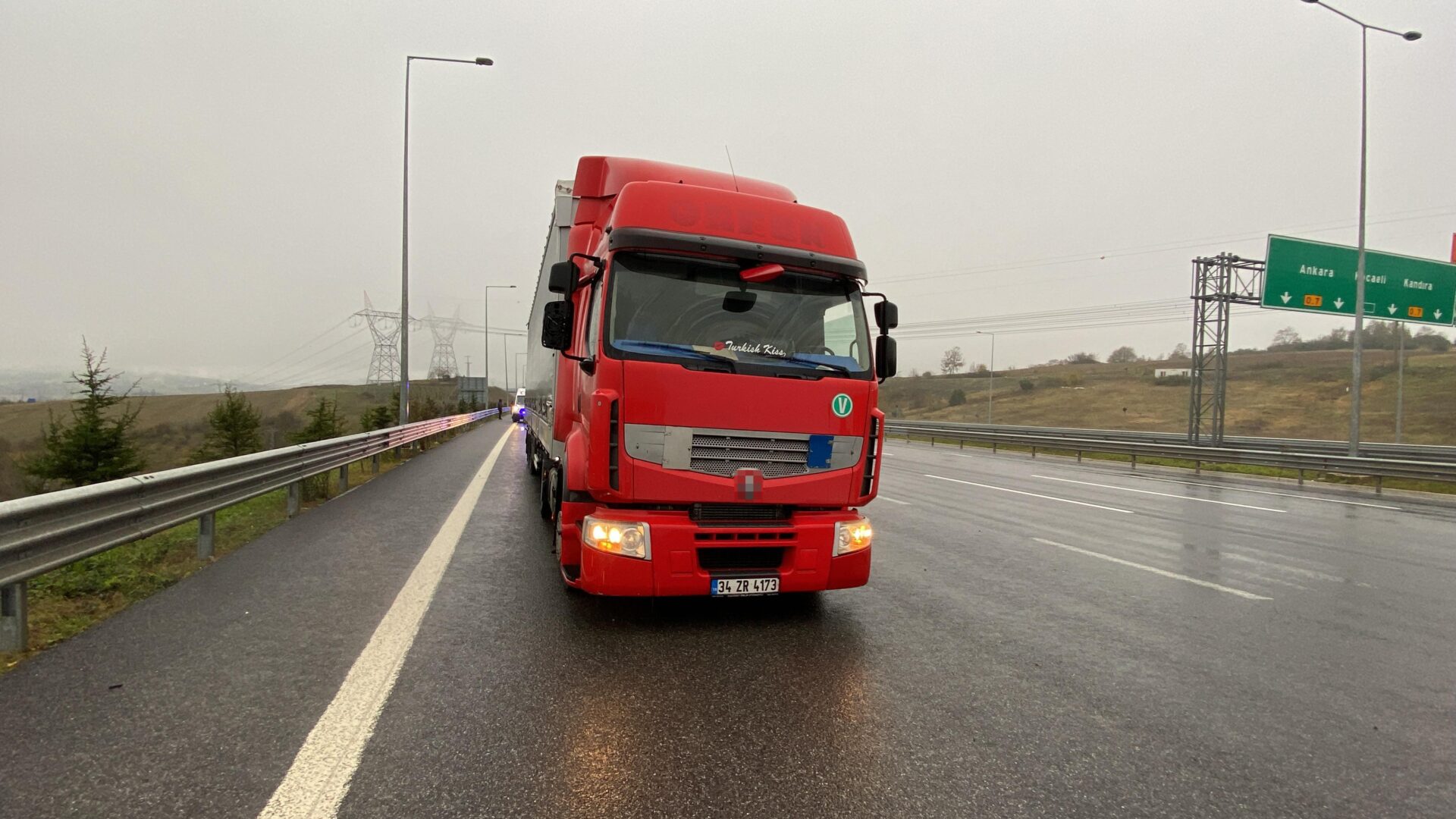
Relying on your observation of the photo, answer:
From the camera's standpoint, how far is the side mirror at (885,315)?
536cm

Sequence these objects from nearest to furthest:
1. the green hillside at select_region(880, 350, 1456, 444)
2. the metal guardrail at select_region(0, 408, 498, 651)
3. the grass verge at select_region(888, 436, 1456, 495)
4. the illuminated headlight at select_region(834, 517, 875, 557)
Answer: the metal guardrail at select_region(0, 408, 498, 651)
the illuminated headlight at select_region(834, 517, 875, 557)
the grass verge at select_region(888, 436, 1456, 495)
the green hillside at select_region(880, 350, 1456, 444)

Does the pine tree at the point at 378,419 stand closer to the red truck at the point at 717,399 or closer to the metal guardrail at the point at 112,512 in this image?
the metal guardrail at the point at 112,512

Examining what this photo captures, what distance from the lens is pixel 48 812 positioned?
92.1 inches

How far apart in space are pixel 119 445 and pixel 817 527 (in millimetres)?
15641

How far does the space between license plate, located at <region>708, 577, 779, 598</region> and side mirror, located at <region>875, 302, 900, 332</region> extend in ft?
7.26

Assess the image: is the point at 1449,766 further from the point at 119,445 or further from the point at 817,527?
the point at 119,445

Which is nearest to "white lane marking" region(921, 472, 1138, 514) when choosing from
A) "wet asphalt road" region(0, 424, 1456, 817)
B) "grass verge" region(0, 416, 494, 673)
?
"wet asphalt road" region(0, 424, 1456, 817)

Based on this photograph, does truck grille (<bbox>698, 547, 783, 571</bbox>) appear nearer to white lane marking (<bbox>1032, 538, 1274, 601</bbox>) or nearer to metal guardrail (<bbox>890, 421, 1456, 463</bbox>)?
white lane marking (<bbox>1032, 538, 1274, 601</bbox>)

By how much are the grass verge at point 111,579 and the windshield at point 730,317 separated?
3810mm

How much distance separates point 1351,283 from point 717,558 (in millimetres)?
24223

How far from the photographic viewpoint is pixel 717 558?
14.5 ft

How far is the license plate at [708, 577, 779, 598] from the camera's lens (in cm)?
435

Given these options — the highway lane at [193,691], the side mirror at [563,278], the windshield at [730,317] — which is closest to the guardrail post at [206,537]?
the highway lane at [193,691]

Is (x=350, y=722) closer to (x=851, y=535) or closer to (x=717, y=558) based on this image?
(x=717, y=558)
